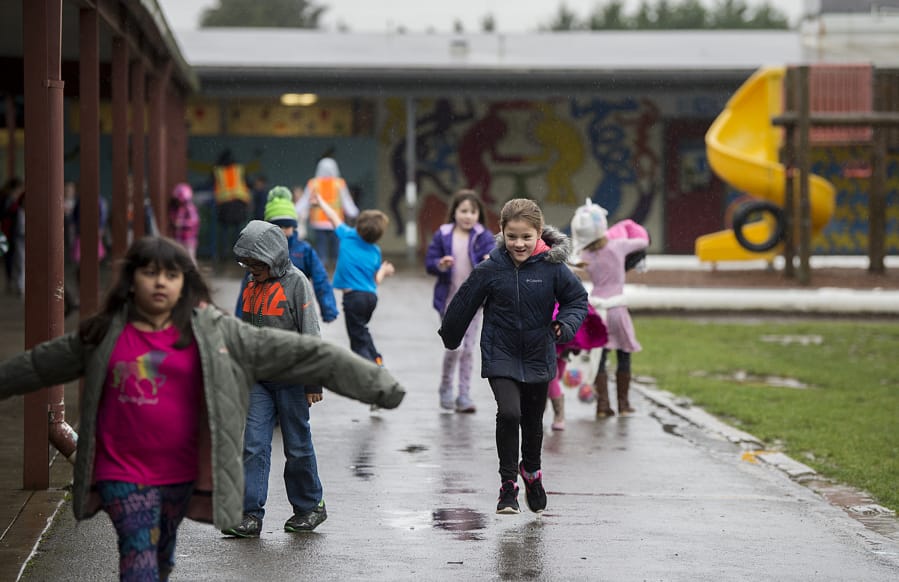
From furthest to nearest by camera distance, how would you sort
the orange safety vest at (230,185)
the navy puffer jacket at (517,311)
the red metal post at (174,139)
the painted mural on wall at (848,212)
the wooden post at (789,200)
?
the painted mural on wall at (848,212) < the orange safety vest at (230,185) < the wooden post at (789,200) < the red metal post at (174,139) < the navy puffer jacket at (517,311)

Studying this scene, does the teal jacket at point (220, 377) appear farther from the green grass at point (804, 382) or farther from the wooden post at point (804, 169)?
the wooden post at point (804, 169)

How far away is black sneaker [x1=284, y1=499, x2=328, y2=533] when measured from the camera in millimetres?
7363

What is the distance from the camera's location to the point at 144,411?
198 inches

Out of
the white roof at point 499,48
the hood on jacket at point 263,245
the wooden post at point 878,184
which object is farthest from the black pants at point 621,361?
the white roof at point 499,48

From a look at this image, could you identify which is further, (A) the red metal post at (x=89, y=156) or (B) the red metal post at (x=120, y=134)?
(B) the red metal post at (x=120, y=134)

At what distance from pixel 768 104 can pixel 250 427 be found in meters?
21.4

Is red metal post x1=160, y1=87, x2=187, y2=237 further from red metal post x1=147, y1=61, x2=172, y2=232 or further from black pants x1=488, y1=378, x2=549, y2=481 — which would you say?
black pants x1=488, y1=378, x2=549, y2=481

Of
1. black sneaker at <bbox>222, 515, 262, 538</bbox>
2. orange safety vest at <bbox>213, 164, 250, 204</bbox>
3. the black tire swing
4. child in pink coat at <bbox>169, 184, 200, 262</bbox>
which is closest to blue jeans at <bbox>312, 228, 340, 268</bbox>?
orange safety vest at <bbox>213, 164, 250, 204</bbox>

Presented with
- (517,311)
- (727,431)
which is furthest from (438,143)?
(517,311)

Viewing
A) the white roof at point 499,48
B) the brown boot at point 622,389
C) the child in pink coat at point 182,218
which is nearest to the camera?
the brown boot at point 622,389

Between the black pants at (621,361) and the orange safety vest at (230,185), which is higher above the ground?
the orange safety vest at (230,185)

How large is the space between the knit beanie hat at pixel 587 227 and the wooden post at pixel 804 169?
12622mm

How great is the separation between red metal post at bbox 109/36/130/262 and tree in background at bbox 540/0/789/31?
8721 centimetres

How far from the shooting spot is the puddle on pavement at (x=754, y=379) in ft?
47.1
